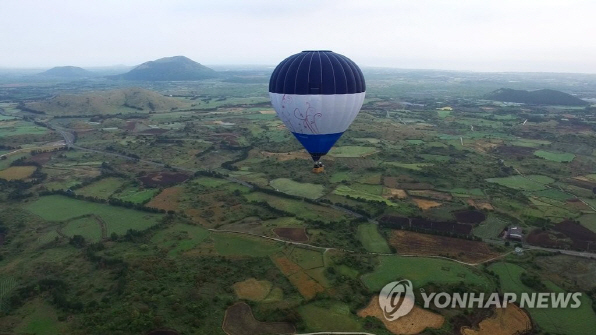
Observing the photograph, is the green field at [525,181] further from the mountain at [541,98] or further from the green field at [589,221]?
the mountain at [541,98]

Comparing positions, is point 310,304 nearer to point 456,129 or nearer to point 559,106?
point 456,129

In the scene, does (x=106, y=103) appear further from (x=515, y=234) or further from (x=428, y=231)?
(x=515, y=234)

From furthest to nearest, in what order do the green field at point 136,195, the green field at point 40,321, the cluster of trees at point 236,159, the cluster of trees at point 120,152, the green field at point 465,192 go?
the cluster of trees at point 120,152 → the cluster of trees at point 236,159 → the green field at point 465,192 → the green field at point 136,195 → the green field at point 40,321

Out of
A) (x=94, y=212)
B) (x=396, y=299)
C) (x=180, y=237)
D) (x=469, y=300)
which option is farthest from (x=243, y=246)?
(x=94, y=212)

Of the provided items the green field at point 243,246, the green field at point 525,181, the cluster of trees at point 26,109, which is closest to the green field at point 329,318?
the green field at point 243,246

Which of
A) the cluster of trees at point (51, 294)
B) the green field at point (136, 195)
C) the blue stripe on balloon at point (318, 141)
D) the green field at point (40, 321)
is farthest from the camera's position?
the green field at point (136, 195)

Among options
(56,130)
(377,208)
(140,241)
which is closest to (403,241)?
(377,208)

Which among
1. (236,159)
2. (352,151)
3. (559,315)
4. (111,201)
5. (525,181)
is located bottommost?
(559,315)
